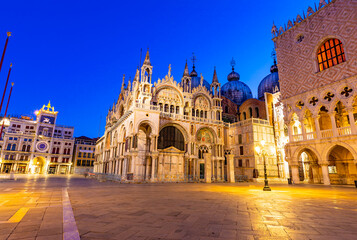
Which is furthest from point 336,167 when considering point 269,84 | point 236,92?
point 236,92

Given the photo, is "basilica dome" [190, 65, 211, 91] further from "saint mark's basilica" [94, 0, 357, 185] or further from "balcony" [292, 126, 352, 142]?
"balcony" [292, 126, 352, 142]

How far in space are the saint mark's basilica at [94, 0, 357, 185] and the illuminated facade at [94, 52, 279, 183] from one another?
0.14 meters

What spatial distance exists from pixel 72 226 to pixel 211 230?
333 centimetres

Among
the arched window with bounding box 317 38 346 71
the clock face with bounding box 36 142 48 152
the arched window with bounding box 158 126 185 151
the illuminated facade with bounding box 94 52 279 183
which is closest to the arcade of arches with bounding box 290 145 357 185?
the illuminated facade with bounding box 94 52 279 183

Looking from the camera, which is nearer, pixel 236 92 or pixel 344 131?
pixel 344 131

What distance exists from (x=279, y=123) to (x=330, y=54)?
1452 centimetres

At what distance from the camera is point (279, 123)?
3456 cm

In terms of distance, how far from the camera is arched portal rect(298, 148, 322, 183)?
2573cm

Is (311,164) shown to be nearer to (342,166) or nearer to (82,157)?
(342,166)

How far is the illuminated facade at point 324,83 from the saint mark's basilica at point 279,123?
98 mm

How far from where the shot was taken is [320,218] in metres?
5.95

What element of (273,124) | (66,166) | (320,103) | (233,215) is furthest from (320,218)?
(66,166)

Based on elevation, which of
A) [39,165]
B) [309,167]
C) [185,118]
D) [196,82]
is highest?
[196,82]

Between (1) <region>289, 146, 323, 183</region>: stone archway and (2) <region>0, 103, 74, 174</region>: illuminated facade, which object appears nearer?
(1) <region>289, 146, 323, 183</region>: stone archway
